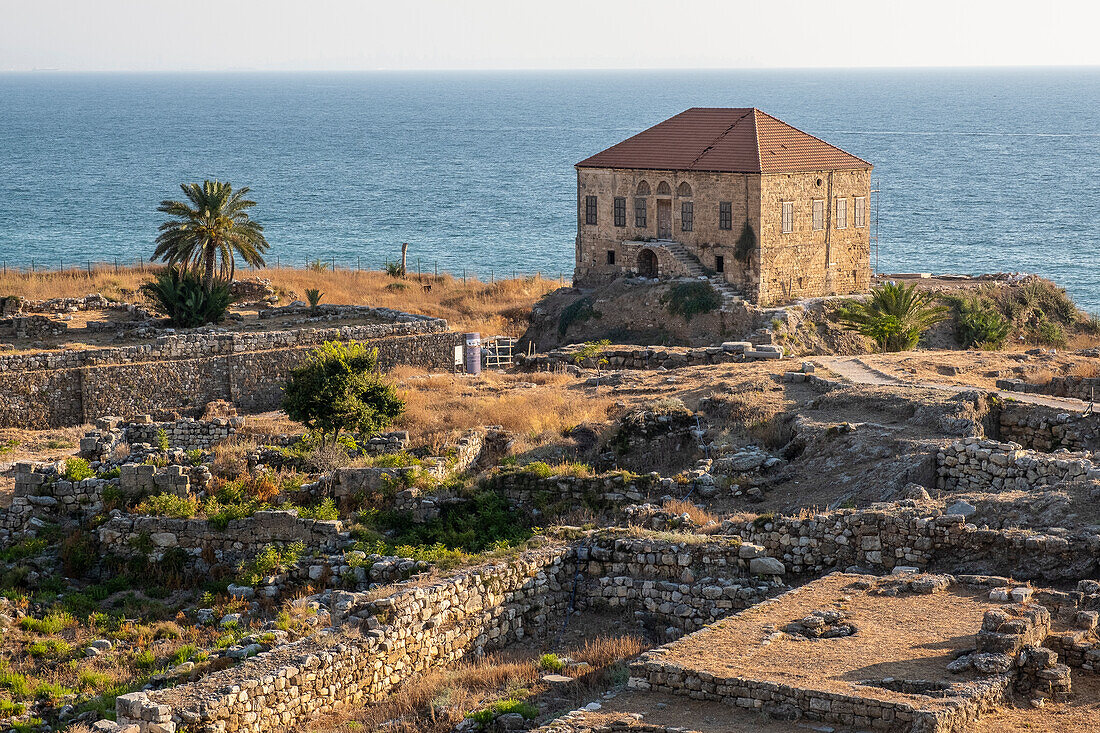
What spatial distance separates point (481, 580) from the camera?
→ 1694 cm

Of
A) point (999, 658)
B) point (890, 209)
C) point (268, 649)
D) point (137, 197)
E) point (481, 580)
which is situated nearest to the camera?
point (999, 658)

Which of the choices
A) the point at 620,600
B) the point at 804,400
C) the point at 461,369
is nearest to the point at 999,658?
the point at 620,600

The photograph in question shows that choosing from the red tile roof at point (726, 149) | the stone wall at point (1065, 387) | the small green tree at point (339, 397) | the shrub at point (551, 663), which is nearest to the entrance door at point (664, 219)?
the red tile roof at point (726, 149)

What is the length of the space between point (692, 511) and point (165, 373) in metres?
17.6

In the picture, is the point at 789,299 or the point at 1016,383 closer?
the point at 1016,383

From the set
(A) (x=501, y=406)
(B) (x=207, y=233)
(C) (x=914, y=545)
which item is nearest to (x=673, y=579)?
(C) (x=914, y=545)

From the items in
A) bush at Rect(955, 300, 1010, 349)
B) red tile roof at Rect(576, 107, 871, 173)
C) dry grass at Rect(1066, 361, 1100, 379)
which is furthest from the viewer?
red tile roof at Rect(576, 107, 871, 173)

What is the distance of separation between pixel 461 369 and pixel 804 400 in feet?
44.2

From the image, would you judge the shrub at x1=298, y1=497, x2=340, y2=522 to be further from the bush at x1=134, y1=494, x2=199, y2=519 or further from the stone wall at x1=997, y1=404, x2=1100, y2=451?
the stone wall at x1=997, y1=404, x2=1100, y2=451

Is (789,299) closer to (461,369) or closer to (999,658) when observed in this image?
(461,369)

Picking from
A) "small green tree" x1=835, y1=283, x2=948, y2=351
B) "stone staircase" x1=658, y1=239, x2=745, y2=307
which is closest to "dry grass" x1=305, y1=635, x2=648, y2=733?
"small green tree" x1=835, y1=283, x2=948, y2=351

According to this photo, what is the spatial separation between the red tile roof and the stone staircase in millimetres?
2583

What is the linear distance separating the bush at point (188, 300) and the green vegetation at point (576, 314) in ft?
39.2

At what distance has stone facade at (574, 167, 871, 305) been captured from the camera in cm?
4766
